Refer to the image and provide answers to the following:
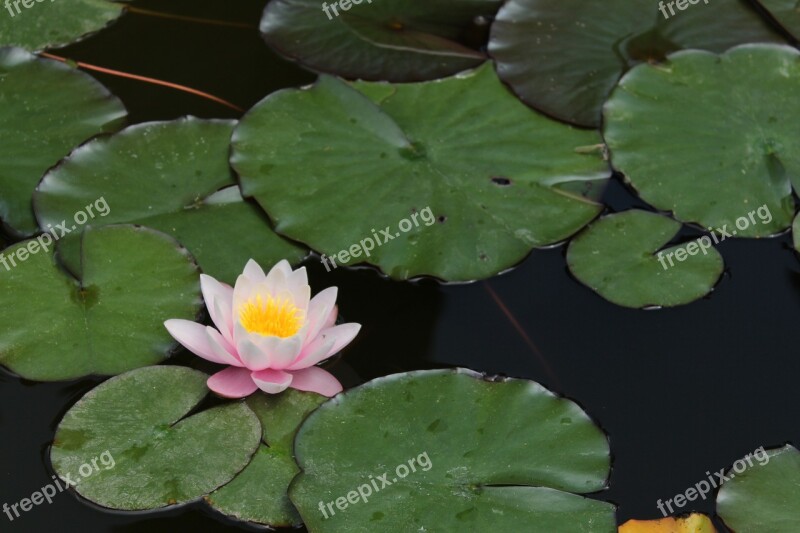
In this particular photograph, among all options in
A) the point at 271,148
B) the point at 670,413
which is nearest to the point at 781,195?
the point at 670,413

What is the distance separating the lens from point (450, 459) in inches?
81.3

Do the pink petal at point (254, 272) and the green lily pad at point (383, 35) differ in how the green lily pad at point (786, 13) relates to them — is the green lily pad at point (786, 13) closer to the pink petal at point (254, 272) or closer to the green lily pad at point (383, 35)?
the green lily pad at point (383, 35)

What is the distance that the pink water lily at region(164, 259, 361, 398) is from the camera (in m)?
2.18

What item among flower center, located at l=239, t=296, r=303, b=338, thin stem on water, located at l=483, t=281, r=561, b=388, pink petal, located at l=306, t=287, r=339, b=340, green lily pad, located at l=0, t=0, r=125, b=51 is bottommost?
thin stem on water, located at l=483, t=281, r=561, b=388

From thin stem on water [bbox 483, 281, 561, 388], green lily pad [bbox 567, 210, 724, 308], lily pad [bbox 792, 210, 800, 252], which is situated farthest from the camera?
lily pad [bbox 792, 210, 800, 252]

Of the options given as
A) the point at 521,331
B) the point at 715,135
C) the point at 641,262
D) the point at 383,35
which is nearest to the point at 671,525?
the point at 521,331

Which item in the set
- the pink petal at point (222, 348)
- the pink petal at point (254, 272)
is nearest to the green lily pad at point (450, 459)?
the pink petal at point (222, 348)

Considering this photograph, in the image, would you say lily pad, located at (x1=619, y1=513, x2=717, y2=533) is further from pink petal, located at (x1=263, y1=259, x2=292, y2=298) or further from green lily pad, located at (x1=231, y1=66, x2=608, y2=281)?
pink petal, located at (x1=263, y1=259, x2=292, y2=298)

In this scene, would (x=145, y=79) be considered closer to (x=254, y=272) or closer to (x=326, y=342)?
(x=254, y=272)

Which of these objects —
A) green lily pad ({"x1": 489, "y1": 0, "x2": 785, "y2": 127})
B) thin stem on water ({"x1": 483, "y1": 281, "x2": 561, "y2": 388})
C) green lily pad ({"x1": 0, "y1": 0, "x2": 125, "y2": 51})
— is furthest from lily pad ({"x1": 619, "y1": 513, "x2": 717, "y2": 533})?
green lily pad ({"x1": 0, "y1": 0, "x2": 125, "y2": 51})

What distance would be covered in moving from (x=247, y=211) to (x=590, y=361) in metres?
1.08

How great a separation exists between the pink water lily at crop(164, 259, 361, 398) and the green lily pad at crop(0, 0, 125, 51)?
4.36 feet

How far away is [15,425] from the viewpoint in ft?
7.16

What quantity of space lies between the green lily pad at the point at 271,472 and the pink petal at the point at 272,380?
0.05 metres
